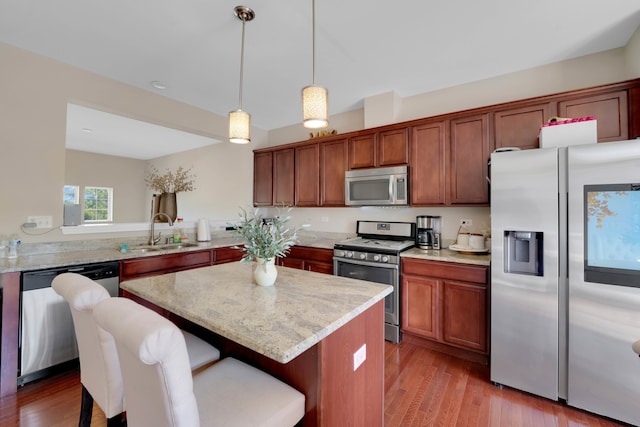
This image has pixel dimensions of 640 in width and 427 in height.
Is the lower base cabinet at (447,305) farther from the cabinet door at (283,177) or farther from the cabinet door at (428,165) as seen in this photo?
the cabinet door at (283,177)

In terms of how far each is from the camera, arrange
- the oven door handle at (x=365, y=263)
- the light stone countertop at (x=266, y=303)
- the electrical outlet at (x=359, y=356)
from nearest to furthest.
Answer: the light stone countertop at (x=266, y=303) → the electrical outlet at (x=359, y=356) → the oven door handle at (x=365, y=263)

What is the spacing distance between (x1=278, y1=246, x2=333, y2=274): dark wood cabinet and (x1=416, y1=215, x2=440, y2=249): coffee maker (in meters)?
1.04

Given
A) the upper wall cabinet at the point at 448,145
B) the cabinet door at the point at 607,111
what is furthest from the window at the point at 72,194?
the cabinet door at the point at 607,111

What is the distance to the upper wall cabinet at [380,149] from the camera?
3057 millimetres

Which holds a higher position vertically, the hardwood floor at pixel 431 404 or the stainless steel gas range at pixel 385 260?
the stainless steel gas range at pixel 385 260

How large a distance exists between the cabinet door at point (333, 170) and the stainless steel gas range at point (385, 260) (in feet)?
2.27

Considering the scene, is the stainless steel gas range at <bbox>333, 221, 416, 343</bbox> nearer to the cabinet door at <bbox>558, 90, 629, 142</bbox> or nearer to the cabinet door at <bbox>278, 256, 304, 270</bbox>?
the cabinet door at <bbox>278, 256, 304, 270</bbox>

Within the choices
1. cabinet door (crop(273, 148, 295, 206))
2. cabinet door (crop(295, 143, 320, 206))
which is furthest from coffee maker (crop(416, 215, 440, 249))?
cabinet door (crop(273, 148, 295, 206))

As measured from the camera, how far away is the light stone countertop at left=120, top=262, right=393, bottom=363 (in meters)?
0.93

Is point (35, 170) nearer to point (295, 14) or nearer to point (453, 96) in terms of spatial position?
point (295, 14)

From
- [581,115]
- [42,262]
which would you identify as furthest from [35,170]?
[581,115]

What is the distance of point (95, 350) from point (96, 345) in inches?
1.8

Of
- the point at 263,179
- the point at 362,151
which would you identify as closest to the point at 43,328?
the point at 263,179

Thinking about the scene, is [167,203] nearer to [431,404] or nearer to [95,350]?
[95,350]
